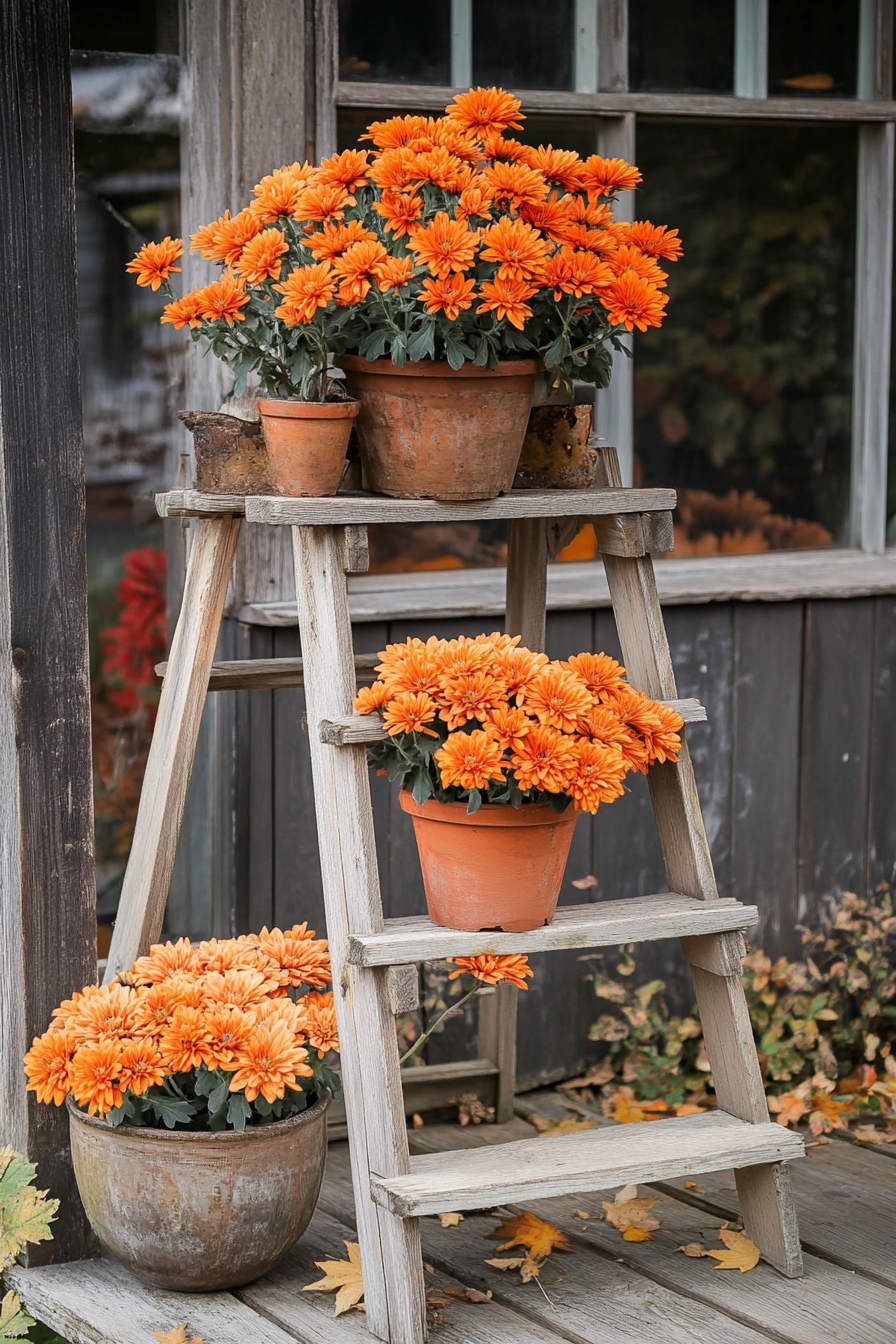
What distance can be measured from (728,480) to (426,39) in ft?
3.73

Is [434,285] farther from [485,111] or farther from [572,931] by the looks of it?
[572,931]

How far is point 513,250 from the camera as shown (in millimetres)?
2260

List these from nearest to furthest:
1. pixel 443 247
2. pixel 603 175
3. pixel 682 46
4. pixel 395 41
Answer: pixel 443 247 < pixel 603 175 < pixel 395 41 < pixel 682 46

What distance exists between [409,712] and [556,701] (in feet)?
0.68

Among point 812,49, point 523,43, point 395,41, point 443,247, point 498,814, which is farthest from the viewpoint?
point 812,49

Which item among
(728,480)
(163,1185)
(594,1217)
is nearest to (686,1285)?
(594,1217)

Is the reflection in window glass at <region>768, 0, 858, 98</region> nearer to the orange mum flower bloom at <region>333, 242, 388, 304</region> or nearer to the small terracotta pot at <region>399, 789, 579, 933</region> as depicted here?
the orange mum flower bloom at <region>333, 242, 388, 304</region>

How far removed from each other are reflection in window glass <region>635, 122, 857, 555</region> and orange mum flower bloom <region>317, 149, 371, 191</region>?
119 centimetres

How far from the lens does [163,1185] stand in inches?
92.4

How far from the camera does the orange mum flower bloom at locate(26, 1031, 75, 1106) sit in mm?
2359

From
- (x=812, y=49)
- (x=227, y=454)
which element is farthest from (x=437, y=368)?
(x=812, y=49)

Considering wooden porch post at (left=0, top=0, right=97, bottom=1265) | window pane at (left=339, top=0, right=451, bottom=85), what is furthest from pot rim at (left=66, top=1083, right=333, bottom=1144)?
window pane at (left=339, top=0, right=451, bottom=85)

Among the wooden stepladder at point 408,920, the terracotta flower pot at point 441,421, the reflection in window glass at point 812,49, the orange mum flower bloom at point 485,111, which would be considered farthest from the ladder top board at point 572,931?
the reflection in window glass at point 812,49

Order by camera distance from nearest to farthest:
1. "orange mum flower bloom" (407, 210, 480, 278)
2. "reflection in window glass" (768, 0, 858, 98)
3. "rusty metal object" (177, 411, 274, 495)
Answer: "orange mum flower bloom" (407, 210, 480, 278)
"rusty metal object" (177, 411, 274, 495)
"reflection in window glass" (768, 0, 858, 98)
